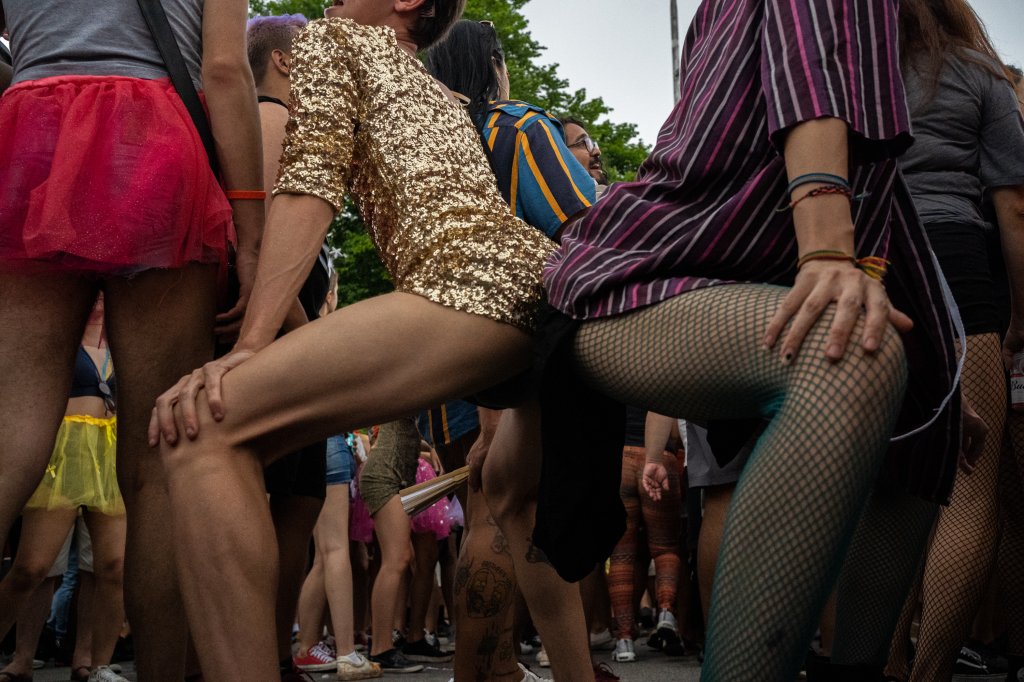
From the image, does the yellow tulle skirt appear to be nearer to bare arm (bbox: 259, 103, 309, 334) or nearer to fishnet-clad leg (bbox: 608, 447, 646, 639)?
bare arm (bbox: 259, 103, 309, 334)

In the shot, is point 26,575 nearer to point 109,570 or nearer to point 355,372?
Answer: point 109,570

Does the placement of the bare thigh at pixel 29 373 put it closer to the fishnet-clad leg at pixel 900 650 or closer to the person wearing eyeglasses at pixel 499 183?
the person wearing eyeglasses at pixel 499 183

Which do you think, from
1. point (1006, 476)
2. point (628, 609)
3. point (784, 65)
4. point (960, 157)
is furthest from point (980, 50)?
point (628, 609)

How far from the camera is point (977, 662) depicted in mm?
5262

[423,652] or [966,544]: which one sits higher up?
[966,544]

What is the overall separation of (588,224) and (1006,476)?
9.51 ft

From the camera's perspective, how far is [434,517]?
8.60 m

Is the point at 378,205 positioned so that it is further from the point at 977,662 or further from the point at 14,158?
the point at 977,662

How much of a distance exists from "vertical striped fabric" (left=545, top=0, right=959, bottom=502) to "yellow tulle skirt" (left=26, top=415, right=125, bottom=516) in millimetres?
4296

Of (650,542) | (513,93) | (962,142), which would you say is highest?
(513,93)

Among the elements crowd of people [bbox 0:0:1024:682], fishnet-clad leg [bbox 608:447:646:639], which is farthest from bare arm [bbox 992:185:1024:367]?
fishnet-clad leg [bbox 608:447:646:639]

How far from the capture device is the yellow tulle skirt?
5.76m

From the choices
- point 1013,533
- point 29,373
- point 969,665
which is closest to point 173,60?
point 29,373

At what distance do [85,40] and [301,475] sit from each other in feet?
5.41
